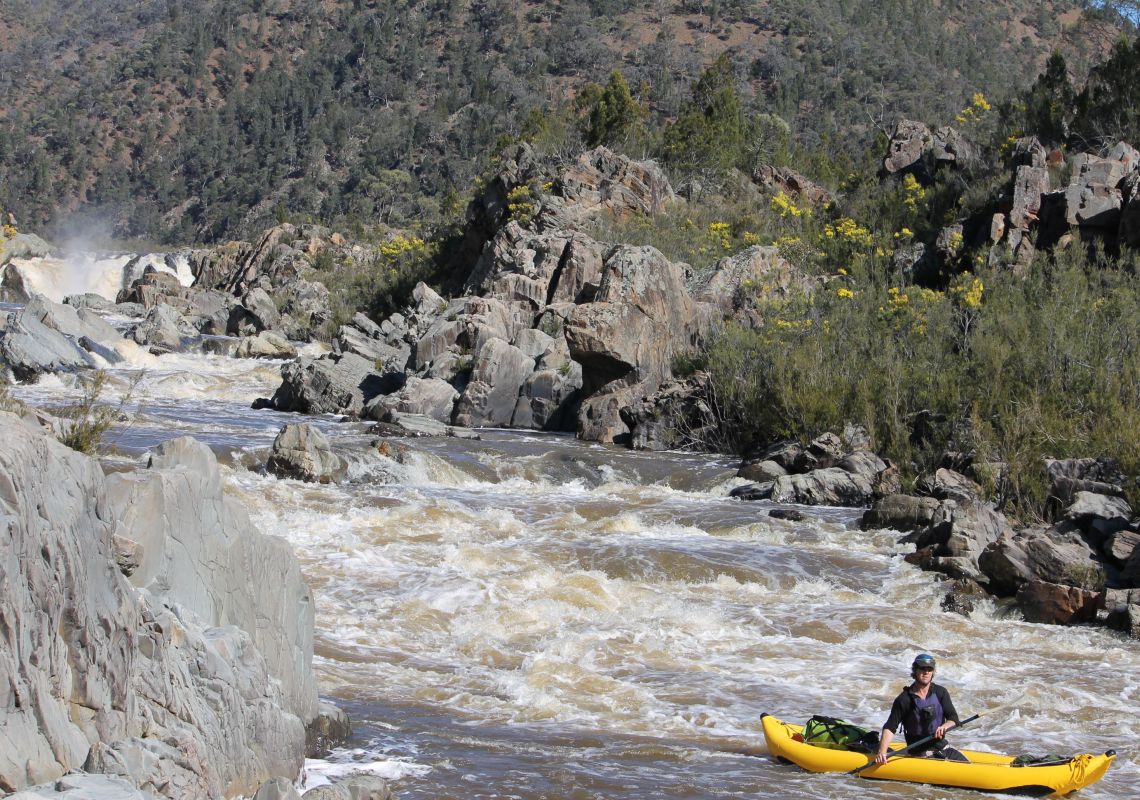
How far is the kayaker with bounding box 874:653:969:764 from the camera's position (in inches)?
275

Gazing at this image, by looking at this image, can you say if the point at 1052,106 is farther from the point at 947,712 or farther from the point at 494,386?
the point at 947,712

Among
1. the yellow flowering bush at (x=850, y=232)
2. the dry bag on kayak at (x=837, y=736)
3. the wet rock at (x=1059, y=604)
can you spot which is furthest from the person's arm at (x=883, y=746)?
the yellow flowering bush at (x=850, y=232)

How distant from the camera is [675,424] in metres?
19.3

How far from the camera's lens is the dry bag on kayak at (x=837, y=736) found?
279 inches

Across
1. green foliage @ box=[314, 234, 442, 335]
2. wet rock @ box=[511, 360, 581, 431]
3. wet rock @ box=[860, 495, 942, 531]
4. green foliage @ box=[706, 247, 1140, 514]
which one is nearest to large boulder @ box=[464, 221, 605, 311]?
wet rock @ box=[511, 360, 581, 431]

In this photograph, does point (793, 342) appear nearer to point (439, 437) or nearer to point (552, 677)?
point (439, 437)

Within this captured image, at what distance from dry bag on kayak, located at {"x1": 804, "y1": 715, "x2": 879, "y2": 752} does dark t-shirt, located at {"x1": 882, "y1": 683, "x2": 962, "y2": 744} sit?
0.15m

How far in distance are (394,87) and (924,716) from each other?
9649cm

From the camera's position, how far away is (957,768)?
6.86m

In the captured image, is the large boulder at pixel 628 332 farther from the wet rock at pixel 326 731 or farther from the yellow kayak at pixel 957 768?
the wet rock at pixel 326 731

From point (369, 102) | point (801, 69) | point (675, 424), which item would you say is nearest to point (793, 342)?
point (675, 424)

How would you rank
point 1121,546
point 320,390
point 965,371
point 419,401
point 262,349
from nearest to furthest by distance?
point 1121,546 < point 965,371 < point 419,401 < point 320,390 < point 262,349

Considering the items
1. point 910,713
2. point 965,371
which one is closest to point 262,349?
point 965,371

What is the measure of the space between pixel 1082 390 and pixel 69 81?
121450 millimetres
